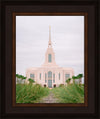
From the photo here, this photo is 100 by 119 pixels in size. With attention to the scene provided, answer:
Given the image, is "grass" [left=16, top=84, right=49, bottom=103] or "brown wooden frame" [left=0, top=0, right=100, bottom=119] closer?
"brown wooden frame" [left=0, top=0, right=100, bottom=119]

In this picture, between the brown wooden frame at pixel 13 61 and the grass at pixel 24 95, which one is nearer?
the brown wooden frame at pixel 13 61

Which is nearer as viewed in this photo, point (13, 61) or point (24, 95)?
point (13, 61)

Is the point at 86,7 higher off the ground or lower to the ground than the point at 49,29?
lower

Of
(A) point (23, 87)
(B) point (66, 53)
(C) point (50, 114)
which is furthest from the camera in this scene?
(B) point (66, 53)

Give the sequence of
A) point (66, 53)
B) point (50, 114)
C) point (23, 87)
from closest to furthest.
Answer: point (50, 114) → point (23, 87) → point (66, 53)

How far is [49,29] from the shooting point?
11.9 ft

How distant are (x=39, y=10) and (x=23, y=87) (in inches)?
41.2

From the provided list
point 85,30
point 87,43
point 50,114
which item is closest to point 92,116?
point 50,114

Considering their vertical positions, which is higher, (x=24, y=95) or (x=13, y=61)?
(x=13, y=61)

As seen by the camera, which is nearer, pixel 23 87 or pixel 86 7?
pixel 86 7

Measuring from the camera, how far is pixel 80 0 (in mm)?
1178

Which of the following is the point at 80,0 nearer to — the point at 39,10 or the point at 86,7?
the point at 86,7
